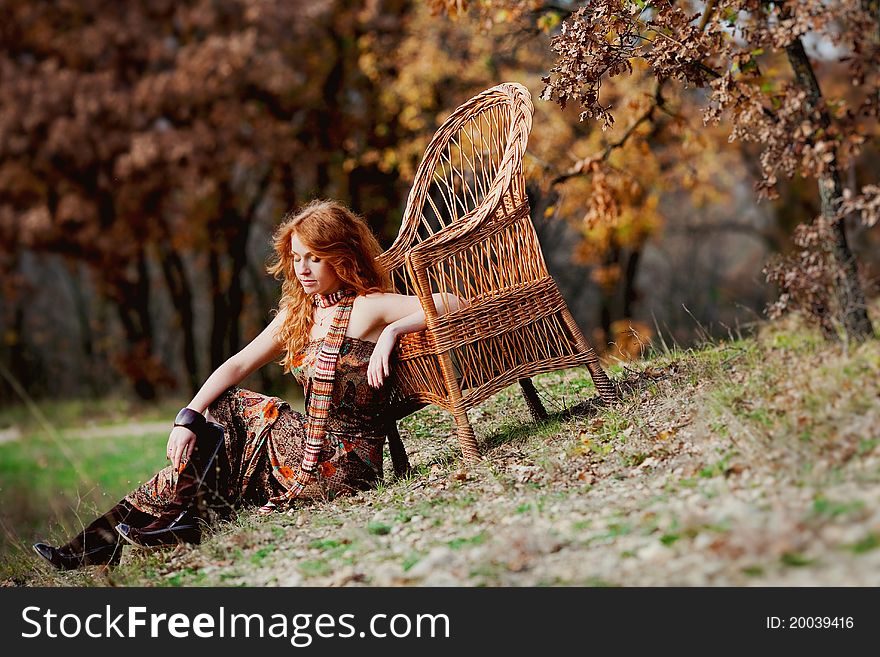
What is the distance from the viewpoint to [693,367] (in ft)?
14.8

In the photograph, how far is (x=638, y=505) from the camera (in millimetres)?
3154

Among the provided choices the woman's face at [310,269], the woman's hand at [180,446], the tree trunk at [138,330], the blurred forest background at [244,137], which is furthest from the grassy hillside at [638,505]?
the tree trunk at [138,330]

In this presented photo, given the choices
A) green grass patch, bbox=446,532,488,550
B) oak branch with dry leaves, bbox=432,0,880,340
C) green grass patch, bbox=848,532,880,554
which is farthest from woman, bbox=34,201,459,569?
green grass patch, bbox=848,532,880,554

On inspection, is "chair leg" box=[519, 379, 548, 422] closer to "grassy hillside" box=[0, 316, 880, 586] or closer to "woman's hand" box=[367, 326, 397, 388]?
"grassy hillside" box=[0, 316, 880, 586]

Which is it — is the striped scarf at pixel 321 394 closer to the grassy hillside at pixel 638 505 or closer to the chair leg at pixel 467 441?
the grassy hillside at pixel 638 505

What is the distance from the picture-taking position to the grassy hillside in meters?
2.54

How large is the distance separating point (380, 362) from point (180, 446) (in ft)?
2.86

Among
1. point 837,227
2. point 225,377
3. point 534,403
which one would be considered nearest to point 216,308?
point 534,403

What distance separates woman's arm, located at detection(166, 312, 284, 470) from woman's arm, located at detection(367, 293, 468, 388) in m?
0.47

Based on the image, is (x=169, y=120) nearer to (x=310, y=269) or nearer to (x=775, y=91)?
(x=310, y=269)

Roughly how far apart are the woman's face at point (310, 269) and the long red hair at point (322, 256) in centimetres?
2

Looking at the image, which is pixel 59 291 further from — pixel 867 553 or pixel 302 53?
pixel 867 553
